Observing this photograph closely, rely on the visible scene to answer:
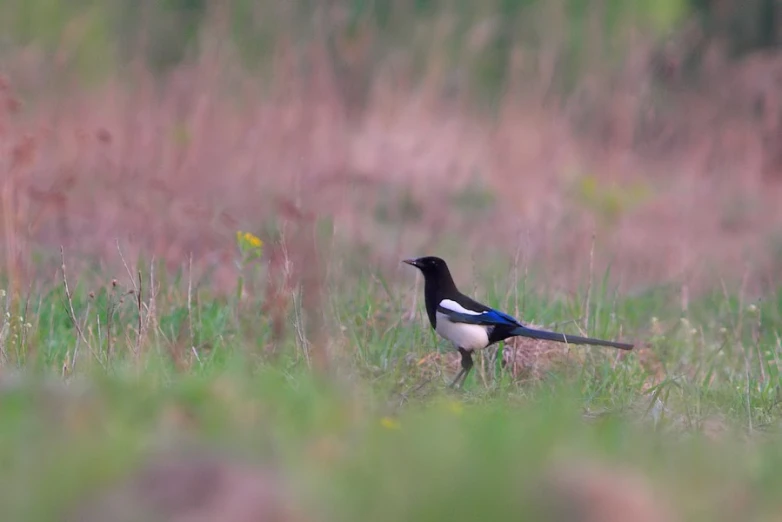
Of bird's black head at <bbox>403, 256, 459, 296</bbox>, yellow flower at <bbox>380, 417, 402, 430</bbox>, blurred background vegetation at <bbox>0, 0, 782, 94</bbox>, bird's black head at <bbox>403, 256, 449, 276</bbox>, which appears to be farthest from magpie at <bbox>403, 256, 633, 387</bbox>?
blurred background vegetation at <bbox>0, 0, 782, 94</bbox>

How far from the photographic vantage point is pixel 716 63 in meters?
11.7

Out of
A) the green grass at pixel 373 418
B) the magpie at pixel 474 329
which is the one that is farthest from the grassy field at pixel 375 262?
the magpie at pixel 474 329

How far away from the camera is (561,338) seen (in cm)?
565

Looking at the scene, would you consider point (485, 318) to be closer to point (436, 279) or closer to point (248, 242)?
point (436, 279)

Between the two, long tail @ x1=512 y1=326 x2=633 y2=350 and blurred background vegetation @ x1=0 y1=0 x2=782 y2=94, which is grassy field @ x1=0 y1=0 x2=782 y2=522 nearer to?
blurred background vegetation @ x1=0 y1=0 x2=782 y2=94

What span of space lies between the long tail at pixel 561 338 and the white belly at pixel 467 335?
17 cm

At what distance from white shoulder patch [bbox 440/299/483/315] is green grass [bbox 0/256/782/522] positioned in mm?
233

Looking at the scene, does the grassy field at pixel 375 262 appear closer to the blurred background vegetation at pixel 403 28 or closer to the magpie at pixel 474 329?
the blurred background vegetation at pixel 403 28

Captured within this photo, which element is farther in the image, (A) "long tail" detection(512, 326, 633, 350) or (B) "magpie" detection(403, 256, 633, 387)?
(B) "magpie" detection(403, 256, 633, 387)

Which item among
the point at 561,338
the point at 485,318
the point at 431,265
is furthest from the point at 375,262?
the point at 561,338

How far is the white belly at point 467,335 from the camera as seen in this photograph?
5668 mm

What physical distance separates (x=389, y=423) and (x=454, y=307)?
2403 mm

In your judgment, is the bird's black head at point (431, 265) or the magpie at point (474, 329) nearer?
the magpie at point (474, 329)

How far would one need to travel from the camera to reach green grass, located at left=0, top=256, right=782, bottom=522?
2594 millimetres
